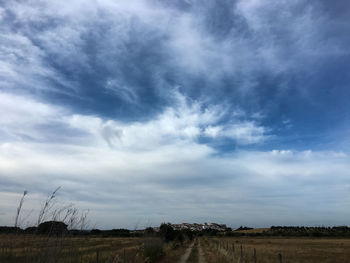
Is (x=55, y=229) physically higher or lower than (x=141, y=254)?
higher

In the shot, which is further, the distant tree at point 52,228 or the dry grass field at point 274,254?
the dry grass field at point 274,254

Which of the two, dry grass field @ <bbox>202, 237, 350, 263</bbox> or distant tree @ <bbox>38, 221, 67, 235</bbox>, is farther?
dry grass field @ <bbox>202, 237, 350, 263</bbox>

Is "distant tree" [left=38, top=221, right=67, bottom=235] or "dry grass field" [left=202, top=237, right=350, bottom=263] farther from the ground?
"distant tree" [left=38, top=221, right=67, bottom=235]

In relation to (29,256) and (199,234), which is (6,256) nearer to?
(29,256)

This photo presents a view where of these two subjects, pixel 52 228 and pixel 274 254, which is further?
pixel 274 254

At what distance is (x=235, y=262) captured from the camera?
1538 cm

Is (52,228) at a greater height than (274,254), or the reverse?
(52,228)

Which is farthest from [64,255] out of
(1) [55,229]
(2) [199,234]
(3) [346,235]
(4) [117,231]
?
(2) [199,234]

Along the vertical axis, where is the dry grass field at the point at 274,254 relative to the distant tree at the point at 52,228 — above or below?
below

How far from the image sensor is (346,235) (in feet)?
303

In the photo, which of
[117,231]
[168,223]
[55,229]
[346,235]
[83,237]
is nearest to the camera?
[55,229]

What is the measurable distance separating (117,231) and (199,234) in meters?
50.9

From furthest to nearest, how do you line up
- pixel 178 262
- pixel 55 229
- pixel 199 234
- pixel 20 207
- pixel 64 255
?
1. pixel 199 234
2. pixel 178 262
3. pixel 64 255
4. pixel 55 229
5. pixel 20 207

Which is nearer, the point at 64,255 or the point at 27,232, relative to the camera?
the point at 27,232
